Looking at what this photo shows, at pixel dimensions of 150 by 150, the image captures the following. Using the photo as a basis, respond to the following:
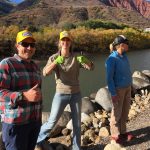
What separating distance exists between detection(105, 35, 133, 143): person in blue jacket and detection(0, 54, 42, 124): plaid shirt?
228 centimetres

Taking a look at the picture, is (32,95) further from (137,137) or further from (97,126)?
(97,126)

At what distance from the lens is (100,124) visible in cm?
811

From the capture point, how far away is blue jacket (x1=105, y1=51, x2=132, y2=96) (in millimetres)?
5828

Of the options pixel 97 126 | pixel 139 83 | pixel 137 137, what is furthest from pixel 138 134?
pixel 139 83

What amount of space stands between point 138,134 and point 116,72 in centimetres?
136

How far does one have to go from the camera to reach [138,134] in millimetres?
6523

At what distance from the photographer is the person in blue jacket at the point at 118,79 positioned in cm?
584

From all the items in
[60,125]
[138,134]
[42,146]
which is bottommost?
[60,125]

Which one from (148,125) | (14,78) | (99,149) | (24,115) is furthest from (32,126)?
(148,125)

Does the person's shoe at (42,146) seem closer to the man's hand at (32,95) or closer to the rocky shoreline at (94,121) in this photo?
the rocky shoreline at (94,121)

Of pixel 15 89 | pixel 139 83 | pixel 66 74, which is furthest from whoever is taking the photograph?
pixel 139 83

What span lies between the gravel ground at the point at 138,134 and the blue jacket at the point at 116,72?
3.08ft

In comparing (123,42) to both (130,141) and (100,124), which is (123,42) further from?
(100,124)

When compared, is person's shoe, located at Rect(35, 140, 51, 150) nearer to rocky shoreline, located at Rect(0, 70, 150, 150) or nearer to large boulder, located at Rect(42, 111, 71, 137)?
rocky shoreline, located at Rect(0, 70, 150, 150)
